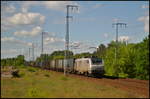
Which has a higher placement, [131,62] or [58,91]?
[131,62]

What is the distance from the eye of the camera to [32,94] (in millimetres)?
18812

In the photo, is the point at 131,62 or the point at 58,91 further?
the point at 131,62

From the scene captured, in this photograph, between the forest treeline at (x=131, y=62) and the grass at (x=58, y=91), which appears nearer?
the grass at (x=58, y=91)

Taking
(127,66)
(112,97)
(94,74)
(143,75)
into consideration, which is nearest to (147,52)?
(143,75)

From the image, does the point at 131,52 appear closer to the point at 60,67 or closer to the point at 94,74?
the point at 60,67

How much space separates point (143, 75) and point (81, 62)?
2165 cm

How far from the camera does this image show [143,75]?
6531 cm

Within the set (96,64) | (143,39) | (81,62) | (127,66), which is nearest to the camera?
(96,64)

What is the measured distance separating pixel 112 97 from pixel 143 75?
48.1 meters

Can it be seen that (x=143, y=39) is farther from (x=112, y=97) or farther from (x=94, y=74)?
(x=112, y=97)

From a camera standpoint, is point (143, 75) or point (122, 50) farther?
point (122, 50)

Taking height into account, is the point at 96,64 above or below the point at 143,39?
below

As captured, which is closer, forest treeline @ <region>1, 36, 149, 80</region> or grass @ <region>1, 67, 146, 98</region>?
grass @ <region>1, 67, 146, 98</region>

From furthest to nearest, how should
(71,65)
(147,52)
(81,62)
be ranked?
(147,52)
(71,65)
(81,62)
